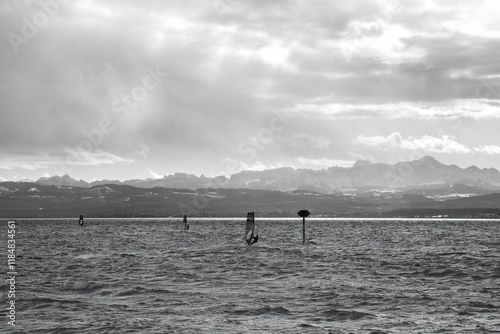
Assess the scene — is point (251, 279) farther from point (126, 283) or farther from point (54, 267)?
point (54, 267)

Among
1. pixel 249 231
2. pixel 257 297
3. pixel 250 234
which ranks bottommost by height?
pixel 257 297

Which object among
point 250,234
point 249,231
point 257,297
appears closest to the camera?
point 257,297

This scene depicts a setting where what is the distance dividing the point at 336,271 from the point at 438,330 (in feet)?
79.6

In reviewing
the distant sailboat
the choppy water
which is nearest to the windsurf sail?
the distant sailboat

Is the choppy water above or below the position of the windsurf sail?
below

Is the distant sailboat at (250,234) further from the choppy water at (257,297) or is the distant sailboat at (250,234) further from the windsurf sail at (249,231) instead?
the choppy water at (257,297)

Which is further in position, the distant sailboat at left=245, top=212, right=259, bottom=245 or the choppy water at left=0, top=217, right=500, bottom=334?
the distant sailboat at left=245, top=212, right=259, bottom=245

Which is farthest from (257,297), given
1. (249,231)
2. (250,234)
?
(249,231)

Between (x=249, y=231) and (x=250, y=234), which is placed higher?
(x=249, y=231)

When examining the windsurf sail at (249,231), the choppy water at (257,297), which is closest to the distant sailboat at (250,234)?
the windsurf sail at (249,231)

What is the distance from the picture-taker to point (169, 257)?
6550 centimetres

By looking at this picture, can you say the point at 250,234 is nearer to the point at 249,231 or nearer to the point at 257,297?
the point at 249,231

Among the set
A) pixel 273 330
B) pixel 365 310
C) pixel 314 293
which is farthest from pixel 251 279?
pixel 273 330

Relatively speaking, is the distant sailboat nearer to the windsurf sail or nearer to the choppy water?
the windsurf sail
